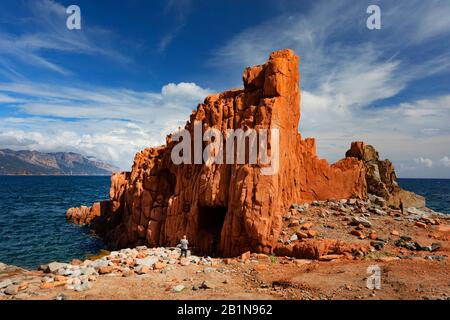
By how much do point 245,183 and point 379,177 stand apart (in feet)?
85.3

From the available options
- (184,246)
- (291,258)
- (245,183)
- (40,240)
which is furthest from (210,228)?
(40,240)

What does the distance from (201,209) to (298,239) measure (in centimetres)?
981

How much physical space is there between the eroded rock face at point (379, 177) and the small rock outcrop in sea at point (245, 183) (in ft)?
27.2

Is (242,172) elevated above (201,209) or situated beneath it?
elevated above

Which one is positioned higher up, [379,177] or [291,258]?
[379,177]

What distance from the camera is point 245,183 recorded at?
22500 millimetres

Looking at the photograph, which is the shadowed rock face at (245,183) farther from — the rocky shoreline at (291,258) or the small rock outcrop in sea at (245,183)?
the rocky shoreline at (291,258)

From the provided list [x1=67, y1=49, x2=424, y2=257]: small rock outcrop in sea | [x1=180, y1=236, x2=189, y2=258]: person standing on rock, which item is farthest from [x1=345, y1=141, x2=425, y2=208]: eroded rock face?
[x1=180, y1=236, x2=189, y2=258]: person standing on rock

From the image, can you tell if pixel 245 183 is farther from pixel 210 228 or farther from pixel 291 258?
pixel 210 228

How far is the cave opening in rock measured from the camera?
2553cm

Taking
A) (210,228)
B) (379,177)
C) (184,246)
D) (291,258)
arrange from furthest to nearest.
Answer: (379,177) → (210,228) → (184,246) → (291,258)
